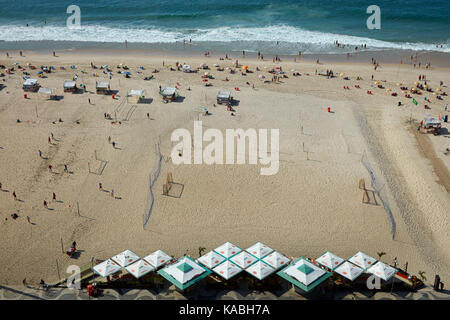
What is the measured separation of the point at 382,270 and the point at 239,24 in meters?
61.4

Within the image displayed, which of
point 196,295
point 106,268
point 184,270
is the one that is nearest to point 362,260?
point 196,295

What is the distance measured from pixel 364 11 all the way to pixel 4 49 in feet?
197

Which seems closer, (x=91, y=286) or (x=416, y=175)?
(x=91, y=286)

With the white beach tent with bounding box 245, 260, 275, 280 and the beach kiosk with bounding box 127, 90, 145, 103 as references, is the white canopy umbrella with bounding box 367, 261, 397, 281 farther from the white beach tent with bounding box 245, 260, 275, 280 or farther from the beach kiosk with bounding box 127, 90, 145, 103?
the beach kiosk with bounding box 127, 90, 145, 103

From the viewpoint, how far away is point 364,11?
8262 centimetres

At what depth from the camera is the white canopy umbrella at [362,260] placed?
1033 inches

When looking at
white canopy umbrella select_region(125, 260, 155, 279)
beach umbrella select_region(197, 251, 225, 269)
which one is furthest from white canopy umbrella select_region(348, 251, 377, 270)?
white canopy umbrella select_region(125, 260, 155, 279)

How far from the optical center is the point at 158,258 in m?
26.8

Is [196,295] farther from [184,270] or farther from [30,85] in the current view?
[30,85]

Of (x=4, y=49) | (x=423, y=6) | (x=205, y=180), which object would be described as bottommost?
(x=205, y=180)

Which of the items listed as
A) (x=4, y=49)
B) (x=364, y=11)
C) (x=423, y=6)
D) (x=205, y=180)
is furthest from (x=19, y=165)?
(x=423, y=6)

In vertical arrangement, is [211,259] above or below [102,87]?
below
